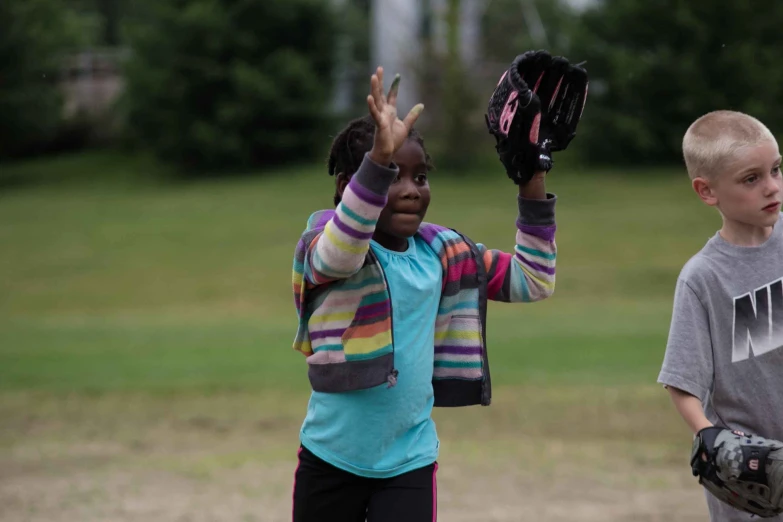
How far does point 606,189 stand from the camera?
24328 mm

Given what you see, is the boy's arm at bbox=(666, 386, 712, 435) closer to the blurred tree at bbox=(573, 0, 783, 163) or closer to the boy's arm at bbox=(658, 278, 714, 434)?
the boy's arm at bbox=(658, 278, 714, 434)

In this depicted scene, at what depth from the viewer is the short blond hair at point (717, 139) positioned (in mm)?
2938

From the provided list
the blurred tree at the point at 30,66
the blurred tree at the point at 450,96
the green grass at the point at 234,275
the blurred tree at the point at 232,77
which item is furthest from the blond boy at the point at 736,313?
the blurred tree at the point at 30,66

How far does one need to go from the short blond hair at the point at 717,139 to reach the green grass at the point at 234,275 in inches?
266

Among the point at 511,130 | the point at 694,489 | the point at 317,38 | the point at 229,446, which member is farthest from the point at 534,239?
the point at 317,38

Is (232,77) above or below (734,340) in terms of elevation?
above

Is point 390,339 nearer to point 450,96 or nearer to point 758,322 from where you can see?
point 758,322

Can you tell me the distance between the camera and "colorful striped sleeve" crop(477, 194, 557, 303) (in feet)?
10.5

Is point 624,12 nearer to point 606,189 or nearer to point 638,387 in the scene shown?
point 606,189

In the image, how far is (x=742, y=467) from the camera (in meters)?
2.72

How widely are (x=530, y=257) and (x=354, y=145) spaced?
0.61m

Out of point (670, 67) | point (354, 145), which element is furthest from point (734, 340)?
point (670, 67)

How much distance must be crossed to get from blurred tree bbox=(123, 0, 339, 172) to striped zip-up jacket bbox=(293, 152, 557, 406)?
24.8m

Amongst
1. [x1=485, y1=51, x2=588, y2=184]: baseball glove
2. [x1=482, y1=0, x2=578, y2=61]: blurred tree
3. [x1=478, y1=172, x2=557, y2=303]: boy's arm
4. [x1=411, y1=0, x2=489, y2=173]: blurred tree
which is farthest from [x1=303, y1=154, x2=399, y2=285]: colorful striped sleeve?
[x1=482, y1=0, x2=578, y2=61]: blurred tree
